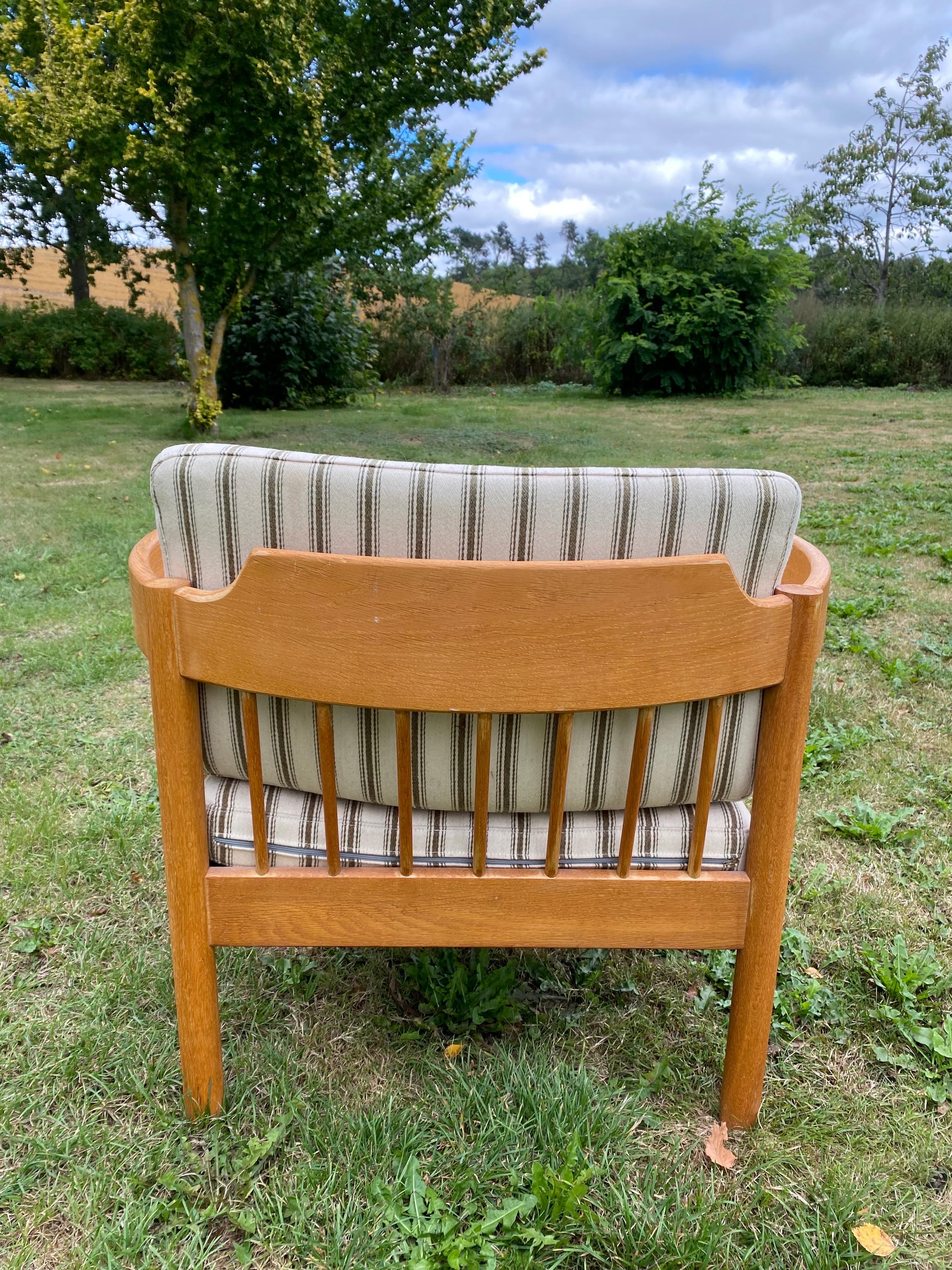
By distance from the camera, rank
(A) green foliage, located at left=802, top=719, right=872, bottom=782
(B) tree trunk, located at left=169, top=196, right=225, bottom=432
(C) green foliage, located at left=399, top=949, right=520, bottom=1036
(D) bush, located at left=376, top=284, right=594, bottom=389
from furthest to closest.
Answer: (D) bush, located at left=376, top=284, right=594, bottom=389
(B) tree trunk, located at left=169, top=196, right=225, bottom=432
(A) green foliage, located at left=802, top=719, right=872, bottom=782
(C) green foliage, located at left=399, top=949, right=520, bottom=1036

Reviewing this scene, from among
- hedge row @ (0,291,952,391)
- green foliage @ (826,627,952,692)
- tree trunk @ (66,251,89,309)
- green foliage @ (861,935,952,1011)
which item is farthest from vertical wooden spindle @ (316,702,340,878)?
tree trunk @ (66,251,89,309)

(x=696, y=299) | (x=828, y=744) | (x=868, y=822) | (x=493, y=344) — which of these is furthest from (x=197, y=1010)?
(x=493, y=344)

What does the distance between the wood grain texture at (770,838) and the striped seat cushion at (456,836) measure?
6cm

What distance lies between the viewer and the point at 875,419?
1178 cm

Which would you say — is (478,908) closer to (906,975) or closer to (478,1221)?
(478,1221)

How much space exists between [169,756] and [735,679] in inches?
33.7

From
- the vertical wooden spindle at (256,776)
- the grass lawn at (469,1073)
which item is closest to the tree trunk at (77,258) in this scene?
the grass lawn at (469,1073)

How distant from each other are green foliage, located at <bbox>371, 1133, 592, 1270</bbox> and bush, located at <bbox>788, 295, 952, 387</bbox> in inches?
770

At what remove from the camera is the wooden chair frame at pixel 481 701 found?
1.10m

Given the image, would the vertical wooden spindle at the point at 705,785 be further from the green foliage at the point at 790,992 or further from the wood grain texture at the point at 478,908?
the green foliage at the point at 790,992

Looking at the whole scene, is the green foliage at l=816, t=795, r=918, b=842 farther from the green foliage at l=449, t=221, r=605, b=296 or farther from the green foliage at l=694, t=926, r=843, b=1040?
the green foliage at l=449, t=221, r=605, b=296

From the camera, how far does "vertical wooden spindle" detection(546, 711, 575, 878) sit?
1.19m

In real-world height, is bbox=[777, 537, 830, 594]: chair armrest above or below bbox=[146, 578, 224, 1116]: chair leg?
above

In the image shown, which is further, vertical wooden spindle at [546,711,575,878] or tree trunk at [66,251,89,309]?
tree trunk at [66,251,89,309]
